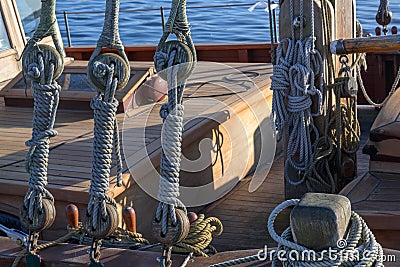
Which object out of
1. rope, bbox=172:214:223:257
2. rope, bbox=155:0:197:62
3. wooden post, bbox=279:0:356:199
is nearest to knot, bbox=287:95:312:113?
wooden post, bbox=279:0:356:199

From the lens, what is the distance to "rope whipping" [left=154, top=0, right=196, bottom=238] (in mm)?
2283

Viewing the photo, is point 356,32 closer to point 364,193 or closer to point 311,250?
→ point 364,193

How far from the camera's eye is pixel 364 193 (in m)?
3.45

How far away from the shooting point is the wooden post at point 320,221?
1.77 meters

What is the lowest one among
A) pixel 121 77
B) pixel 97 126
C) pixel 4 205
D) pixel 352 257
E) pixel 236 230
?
pixel 236 230

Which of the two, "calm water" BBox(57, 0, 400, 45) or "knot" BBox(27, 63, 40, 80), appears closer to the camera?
"knot" BBox(27, 63, 40, 80)

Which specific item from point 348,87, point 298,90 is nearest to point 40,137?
point 298,90

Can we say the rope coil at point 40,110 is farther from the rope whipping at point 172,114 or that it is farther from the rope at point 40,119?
the rope whipping at point 172,114

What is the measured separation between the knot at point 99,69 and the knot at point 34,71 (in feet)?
0.84

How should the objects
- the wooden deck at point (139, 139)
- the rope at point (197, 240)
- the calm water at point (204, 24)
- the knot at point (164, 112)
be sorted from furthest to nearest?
the calm water at point (204, 24), the wooden deck at point (139, 139), the rope at point (197, 240), the knot at point (164, 112)

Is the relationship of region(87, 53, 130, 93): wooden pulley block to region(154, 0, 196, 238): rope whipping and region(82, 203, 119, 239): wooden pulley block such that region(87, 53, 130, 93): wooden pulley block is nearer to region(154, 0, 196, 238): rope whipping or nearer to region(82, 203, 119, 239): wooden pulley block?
region(154, 0, 196, 238): rope whipping

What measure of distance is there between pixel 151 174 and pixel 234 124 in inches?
42.4

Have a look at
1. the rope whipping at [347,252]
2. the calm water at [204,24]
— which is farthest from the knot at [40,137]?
the calm water at [204,24]

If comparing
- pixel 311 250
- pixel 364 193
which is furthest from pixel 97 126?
pixel 364 193
